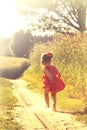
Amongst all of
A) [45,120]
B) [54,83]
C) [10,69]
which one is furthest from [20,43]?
[45,120]

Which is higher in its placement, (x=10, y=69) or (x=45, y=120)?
(x=45, y=120)

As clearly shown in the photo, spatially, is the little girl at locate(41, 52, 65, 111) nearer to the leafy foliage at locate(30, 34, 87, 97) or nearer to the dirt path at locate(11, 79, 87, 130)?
the dirt path at locate(11, 79, 87, 130)

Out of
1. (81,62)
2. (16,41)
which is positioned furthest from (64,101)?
(16,41)

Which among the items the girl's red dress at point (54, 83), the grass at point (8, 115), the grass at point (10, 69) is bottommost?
the grass at point (10, 69)

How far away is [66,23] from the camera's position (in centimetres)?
2616

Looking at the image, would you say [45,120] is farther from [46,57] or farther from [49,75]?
[46,57]

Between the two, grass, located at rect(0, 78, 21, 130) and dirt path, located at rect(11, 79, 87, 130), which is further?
grass, located at rect(0, 78, 21, 130)

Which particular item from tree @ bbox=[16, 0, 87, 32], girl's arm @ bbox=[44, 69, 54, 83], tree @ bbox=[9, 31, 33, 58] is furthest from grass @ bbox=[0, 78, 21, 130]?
tree @ bbox=[9, 31, 33, 58]

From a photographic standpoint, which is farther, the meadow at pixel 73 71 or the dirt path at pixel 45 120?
the meadow at pixel 73 71

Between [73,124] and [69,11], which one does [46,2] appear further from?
[73,124]

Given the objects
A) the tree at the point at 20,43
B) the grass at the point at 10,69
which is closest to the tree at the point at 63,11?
the grass at the point at 10,69

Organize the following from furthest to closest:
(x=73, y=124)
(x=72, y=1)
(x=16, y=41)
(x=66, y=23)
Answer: (x=16, y=41) < (x=66, y=23) < (x=72, y=1) < (x=73, y=124)

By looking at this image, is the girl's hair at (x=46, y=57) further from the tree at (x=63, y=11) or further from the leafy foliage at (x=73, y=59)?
the tree at (x=63, y=11)

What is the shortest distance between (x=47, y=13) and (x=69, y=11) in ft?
5.06
